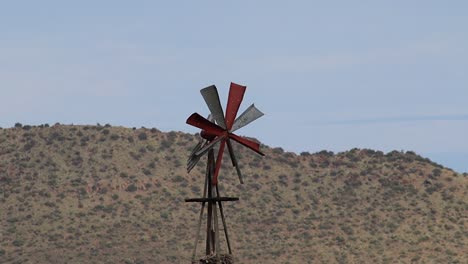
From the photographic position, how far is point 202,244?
8681 cm

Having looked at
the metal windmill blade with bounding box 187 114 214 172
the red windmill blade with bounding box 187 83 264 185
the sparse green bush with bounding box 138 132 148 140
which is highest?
the sparse green bush with bounding box 138 132 148 140

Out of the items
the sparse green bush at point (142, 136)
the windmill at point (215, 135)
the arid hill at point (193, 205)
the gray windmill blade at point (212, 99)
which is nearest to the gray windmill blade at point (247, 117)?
the windmill at point (215, 135)

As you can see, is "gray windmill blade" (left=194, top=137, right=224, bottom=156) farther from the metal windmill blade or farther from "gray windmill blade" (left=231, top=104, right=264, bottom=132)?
"gray windmill blade" (left=231, top=104, right=264, bottom=132)

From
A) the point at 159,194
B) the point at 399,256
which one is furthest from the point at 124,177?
the point at 399,256

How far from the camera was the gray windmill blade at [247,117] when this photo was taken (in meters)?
39.4

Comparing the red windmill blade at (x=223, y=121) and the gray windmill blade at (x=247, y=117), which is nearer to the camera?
the red windmill blade at (x=223, y=121)

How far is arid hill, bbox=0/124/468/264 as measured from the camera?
87.9 meters

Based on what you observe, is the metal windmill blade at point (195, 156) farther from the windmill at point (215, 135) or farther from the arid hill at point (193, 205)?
the arid hill at point (193, 205)

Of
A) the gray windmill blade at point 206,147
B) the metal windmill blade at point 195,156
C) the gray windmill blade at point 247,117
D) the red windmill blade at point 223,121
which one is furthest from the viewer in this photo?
the gray windmill blade at point 247,117

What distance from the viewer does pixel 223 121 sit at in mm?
39156

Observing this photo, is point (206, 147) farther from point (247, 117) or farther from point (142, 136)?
point (142, 136)

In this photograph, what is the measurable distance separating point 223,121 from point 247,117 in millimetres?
877

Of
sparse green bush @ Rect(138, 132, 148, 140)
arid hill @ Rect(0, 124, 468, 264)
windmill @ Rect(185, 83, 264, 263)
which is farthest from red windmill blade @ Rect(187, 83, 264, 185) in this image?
sparse green bush @ Rect(138, 132, 148, 140)

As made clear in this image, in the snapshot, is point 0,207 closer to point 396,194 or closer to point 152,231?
point 152,231
